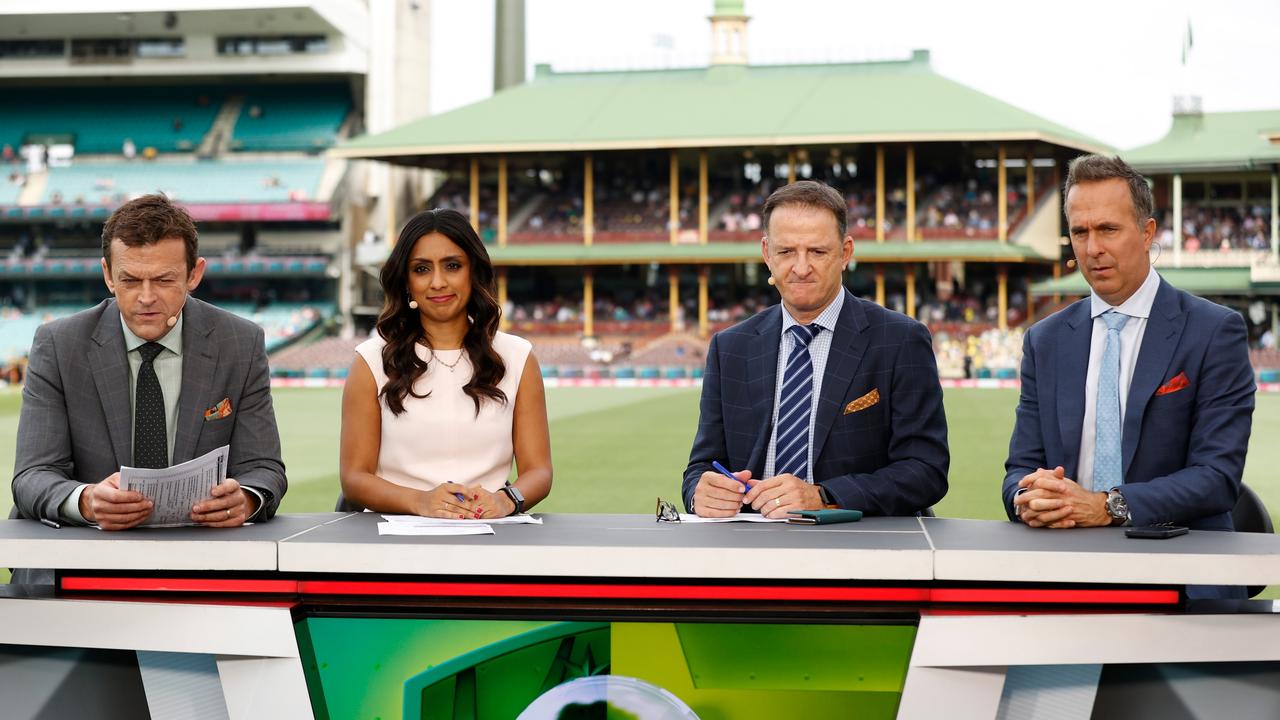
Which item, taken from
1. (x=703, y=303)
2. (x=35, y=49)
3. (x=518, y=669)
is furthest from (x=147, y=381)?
(x=35, y=49)

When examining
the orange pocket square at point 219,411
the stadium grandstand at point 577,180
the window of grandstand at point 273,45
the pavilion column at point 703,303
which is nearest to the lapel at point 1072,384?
the orange pocket square at point 219,411

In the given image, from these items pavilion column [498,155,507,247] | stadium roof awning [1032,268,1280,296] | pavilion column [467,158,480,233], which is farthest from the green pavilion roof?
pavilion column [467,158,480,233]

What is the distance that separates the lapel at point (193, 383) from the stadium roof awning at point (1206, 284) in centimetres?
3777

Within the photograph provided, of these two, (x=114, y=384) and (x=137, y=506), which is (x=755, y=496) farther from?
(x=114, y=384)

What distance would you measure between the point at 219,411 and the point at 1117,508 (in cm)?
268

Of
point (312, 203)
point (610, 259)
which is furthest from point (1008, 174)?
point (312, 203)

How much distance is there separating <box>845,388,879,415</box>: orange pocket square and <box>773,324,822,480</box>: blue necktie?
0.13 meters

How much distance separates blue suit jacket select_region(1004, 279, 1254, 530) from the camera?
376cm

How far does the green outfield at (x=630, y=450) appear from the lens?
12.2m

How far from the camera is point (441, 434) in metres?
4.38

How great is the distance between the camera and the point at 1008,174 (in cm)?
4769

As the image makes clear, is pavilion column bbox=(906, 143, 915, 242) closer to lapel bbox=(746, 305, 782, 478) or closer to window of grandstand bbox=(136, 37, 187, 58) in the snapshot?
window of grandstand bbox=(136, 37, 187, 58)

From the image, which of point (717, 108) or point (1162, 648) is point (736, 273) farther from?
point (1162, 648)

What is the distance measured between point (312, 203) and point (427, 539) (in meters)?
47.4
